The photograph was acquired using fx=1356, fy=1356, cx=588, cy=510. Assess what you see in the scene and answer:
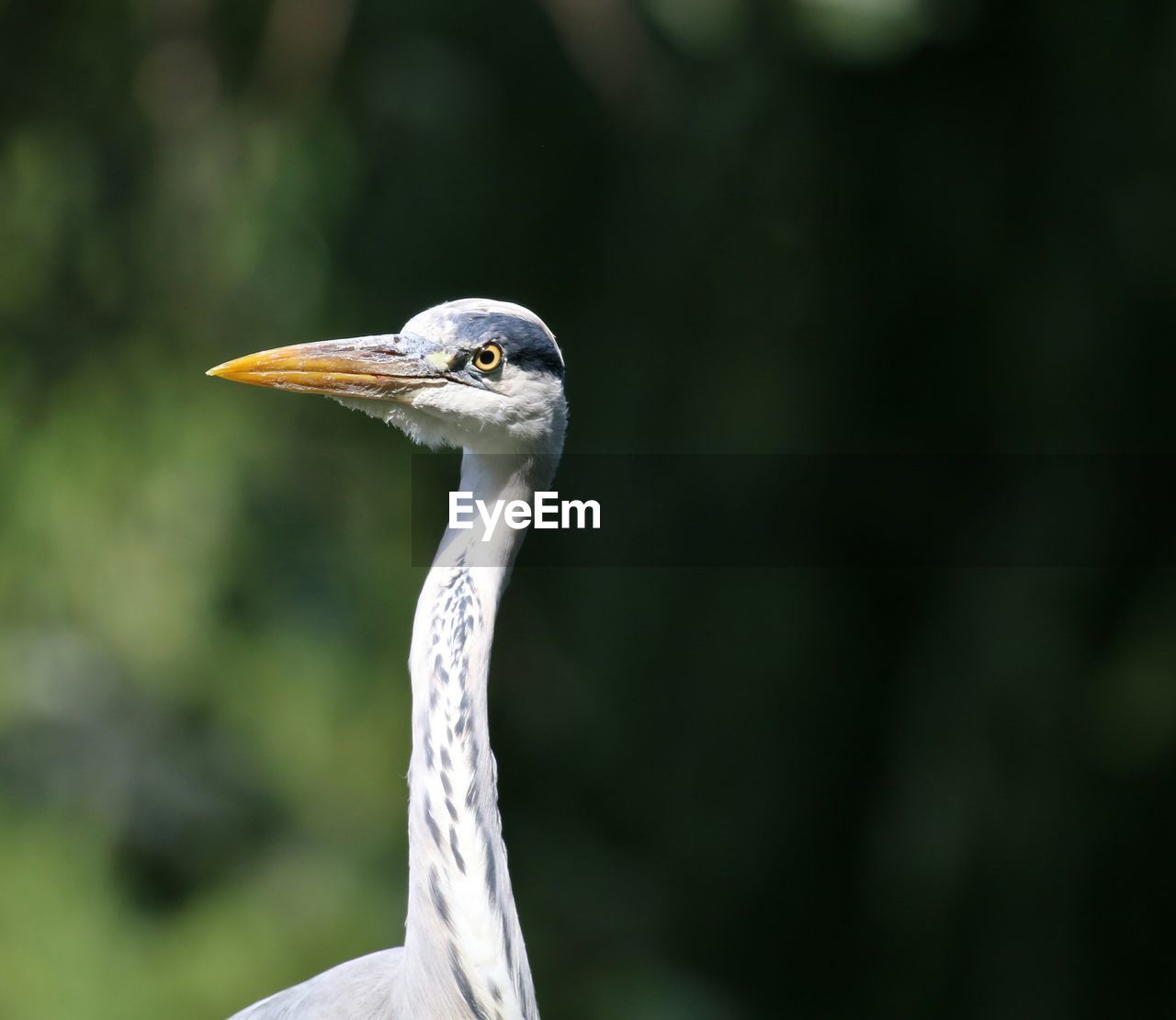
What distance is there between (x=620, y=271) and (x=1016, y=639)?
1.35m

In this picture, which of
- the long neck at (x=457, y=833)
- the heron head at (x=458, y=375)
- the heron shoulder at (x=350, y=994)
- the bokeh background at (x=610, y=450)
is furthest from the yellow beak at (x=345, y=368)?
the bokeh background at (x=610, y=450)

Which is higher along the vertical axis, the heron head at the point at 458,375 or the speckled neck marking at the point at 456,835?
the heron head at the point at 458,375

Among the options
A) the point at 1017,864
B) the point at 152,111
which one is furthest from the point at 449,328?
the point at 152,111

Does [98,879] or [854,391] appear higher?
[854,391]

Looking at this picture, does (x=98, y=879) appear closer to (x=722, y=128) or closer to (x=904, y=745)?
(x=904, y=745)

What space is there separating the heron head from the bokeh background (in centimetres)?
169

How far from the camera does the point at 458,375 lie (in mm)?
1527

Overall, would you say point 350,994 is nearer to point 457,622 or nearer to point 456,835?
point 456,835

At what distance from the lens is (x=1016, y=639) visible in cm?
307

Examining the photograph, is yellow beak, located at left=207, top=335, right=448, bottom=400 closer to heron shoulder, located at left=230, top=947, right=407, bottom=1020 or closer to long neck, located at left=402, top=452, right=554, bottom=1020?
long neck, located at left=402, top=452, right=554, bottom=1020

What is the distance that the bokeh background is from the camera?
311cm

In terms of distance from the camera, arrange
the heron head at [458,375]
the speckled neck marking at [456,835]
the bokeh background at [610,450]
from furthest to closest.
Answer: the bokeh background at [610,450]
the heron head at [458,375]
the speckled neck marking at [456,835]

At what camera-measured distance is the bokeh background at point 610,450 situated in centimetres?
311

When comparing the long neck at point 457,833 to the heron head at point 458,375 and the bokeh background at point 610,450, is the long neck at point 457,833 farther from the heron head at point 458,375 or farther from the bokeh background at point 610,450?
the bokeh background at point 610,450
